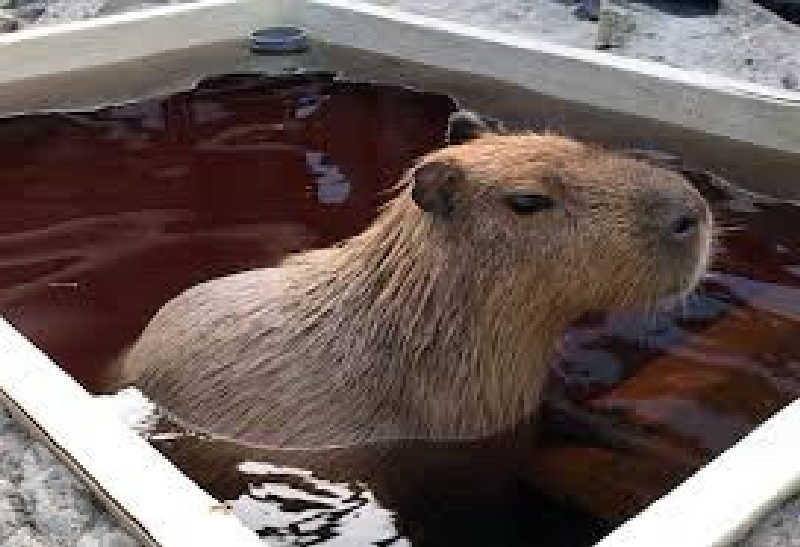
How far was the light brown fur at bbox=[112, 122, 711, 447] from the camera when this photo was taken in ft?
8.08

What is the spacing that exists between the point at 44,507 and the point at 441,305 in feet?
3.00

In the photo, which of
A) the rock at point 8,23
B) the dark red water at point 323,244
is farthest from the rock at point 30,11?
the dark red water at point 323,244

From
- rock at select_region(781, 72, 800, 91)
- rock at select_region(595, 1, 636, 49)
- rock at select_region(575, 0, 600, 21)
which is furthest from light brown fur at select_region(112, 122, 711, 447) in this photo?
rock at select_region(575, 0, 600, 21)

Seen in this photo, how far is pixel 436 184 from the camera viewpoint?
2439 millimetres

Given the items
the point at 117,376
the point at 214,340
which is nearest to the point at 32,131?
the point at 117,376

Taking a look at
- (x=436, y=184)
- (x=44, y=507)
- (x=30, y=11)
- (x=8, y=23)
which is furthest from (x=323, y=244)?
(x=30, y=11)

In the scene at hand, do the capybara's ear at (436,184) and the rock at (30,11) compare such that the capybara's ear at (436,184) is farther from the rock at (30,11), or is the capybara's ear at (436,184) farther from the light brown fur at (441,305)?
the rock at (30,11)

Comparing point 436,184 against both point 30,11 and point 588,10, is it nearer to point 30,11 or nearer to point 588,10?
point 588,10

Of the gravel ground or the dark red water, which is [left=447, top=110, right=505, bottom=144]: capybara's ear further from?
the gravel ground

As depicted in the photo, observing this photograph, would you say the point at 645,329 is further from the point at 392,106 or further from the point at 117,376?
the point at 392,106

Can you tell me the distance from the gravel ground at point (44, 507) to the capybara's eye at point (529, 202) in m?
1.00

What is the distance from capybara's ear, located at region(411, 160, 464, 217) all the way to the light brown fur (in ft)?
0.04

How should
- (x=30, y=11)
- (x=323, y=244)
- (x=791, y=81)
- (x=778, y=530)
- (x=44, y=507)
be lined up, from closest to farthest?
(x=778, y=530), (x=44, y=507), (x=323, y=244), (x=791, y=81), (x=30, y=11)

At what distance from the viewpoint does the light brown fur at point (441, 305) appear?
2463 mm
